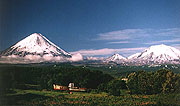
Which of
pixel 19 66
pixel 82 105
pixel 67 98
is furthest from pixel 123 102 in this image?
pixel 19 66

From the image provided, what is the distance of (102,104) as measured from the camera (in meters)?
7.22

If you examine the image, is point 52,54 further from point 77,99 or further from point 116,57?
point 116,57

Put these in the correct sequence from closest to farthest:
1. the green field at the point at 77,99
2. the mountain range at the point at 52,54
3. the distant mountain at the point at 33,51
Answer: the green field at the point at 77,99, the mountain range at the point at 52,54, the distant mountain at the point at 33,51

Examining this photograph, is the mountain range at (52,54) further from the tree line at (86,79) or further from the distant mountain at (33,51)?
the tree line at (86,79)

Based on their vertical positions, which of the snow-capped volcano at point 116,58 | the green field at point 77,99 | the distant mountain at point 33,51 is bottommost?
the green field at point 77,99

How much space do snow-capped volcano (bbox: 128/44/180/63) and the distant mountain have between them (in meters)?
2.17

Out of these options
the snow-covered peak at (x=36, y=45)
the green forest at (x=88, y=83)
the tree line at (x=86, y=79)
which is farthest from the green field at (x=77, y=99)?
the snow-covered peak at (x=36, y=45)

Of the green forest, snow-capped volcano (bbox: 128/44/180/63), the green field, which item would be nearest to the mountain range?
snow-capped volcano (bbox: 128/44/180/63)

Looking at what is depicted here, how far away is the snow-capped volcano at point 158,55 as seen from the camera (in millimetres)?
7366

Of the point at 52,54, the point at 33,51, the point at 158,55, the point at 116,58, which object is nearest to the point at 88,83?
the point at 116,58

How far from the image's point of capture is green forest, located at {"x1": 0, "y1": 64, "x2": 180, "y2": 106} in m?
7.52

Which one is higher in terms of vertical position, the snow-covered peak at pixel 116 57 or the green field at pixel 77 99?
the snow-covered peak at pixel 116 57

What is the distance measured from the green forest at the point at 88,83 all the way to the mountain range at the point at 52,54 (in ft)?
0.80

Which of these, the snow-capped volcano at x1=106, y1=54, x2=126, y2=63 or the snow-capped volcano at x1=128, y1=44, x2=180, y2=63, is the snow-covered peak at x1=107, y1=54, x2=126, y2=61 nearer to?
the snow-capped volcano at x1=106, y1=54, x2=126, y2=63
